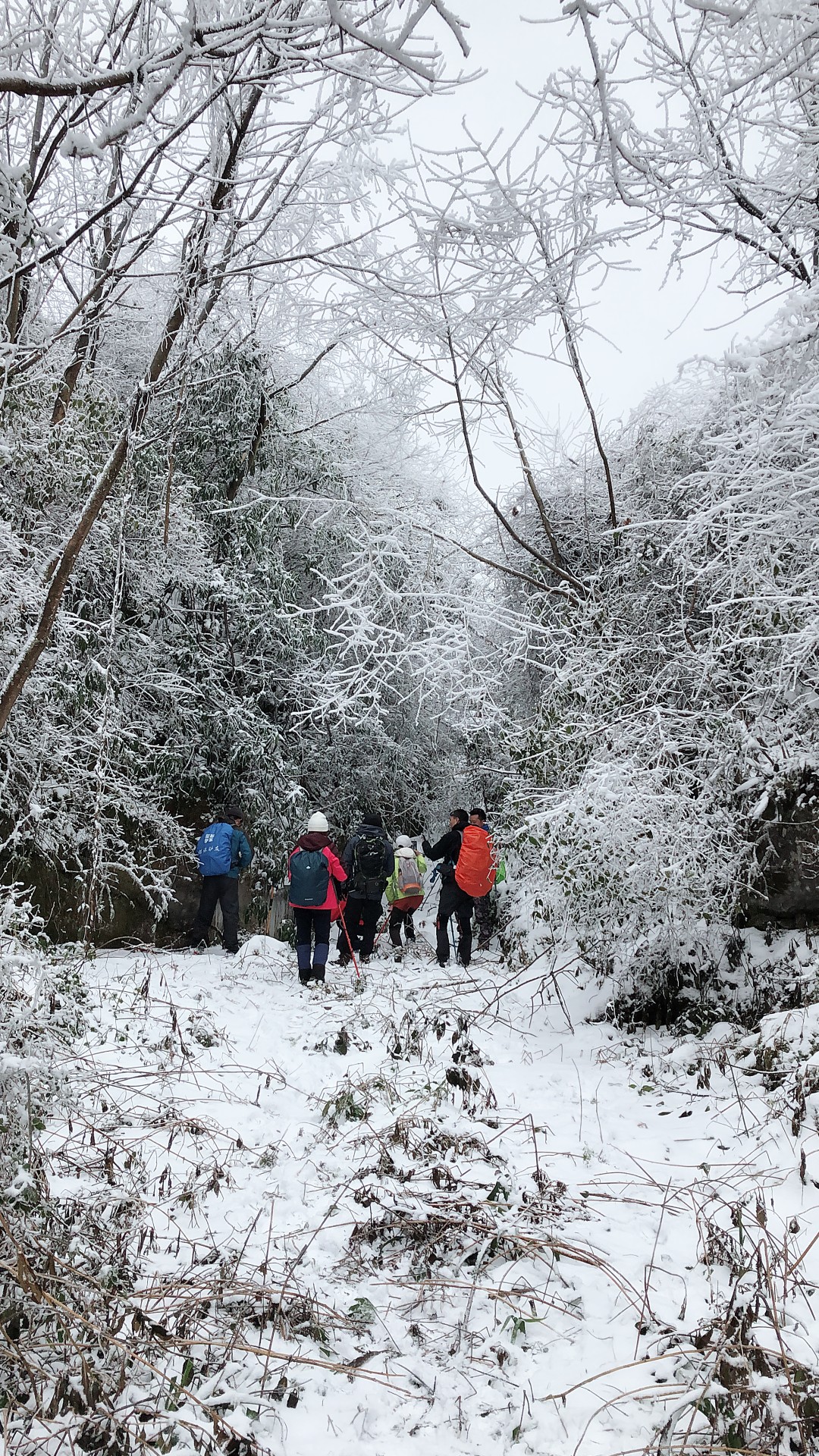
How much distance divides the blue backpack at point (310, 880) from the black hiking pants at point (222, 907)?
1.26 metres

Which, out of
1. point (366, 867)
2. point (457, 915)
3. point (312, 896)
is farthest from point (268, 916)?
point (312, 896)

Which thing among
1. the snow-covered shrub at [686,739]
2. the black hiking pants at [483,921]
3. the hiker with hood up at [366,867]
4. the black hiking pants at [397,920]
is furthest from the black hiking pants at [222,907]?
the snow-covered shrub at [686,739]

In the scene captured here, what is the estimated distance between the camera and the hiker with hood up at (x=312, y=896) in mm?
8289

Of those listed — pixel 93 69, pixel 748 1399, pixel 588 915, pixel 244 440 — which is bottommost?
pixel 748 1399

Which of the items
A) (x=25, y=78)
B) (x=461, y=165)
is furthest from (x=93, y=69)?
(x=461, y=165)

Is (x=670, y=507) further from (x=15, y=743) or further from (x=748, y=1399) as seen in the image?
(x=748, y=1399)

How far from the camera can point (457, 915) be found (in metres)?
9.48

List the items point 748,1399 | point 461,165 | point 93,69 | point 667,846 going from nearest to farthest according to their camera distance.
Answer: point 93,69, point 748,1399, point 461,165, point 667,846

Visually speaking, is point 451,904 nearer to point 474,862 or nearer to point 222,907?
point 474,862

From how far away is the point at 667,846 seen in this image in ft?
20.2

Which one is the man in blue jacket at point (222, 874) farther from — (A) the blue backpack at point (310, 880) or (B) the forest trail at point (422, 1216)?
(B) the forest trail at point (422, 1216)

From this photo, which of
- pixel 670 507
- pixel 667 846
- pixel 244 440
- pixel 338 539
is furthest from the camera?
pixel 338 539

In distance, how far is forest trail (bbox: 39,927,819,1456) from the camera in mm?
2836

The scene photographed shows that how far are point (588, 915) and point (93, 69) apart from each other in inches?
241
